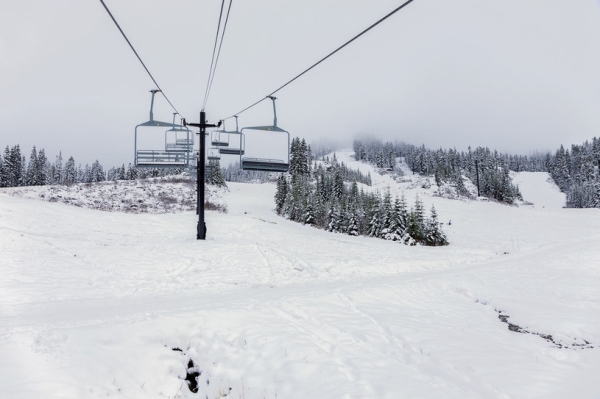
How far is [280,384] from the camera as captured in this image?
498cm

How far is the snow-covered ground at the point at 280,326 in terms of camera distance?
191 inches

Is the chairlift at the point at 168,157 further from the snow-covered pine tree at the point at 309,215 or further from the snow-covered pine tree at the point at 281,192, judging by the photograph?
the snow-covered pine tree at the point at 281,192

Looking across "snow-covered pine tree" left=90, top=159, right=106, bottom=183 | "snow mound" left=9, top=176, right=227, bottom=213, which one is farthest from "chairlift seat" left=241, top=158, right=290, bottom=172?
"snow-covered pine tree" left=90, top=159, right=106, bottom=183

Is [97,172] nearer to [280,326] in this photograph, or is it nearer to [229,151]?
[229,151]

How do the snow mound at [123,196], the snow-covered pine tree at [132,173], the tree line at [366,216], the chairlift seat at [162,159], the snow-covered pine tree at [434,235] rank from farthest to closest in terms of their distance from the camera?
the snow-covered pine tree at [132,173], the snow mound at [123,196], the tree line at [366,216], the snow-covered pine tree at [434,235], the chairlift seat at [162,159]

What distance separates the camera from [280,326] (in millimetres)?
6816

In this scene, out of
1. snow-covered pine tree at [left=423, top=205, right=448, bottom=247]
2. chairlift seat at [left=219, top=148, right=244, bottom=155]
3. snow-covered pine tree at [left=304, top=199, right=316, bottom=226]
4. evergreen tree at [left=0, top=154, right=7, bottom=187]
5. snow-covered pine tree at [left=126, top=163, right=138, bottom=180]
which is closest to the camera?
chairlift seat at [left=219, top=148, right=244, bottom=155]

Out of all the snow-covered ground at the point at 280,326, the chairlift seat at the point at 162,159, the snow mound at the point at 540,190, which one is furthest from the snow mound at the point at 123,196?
the snow mound at the point at 540,190

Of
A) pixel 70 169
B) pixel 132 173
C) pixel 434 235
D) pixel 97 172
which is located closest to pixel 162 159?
pixel 434 235

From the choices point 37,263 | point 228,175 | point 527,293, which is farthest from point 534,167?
point 37,263

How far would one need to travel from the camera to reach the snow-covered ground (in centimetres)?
486

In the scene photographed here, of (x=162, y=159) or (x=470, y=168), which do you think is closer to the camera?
(x=162, y=159)

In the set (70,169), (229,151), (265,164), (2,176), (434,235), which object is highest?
(70,169)

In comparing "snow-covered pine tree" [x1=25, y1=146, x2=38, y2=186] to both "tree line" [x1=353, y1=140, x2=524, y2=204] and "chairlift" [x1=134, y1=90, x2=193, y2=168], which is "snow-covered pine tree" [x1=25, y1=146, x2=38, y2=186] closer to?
"chairlift" [x1=134, y1=90, x2=193, y2=168]
